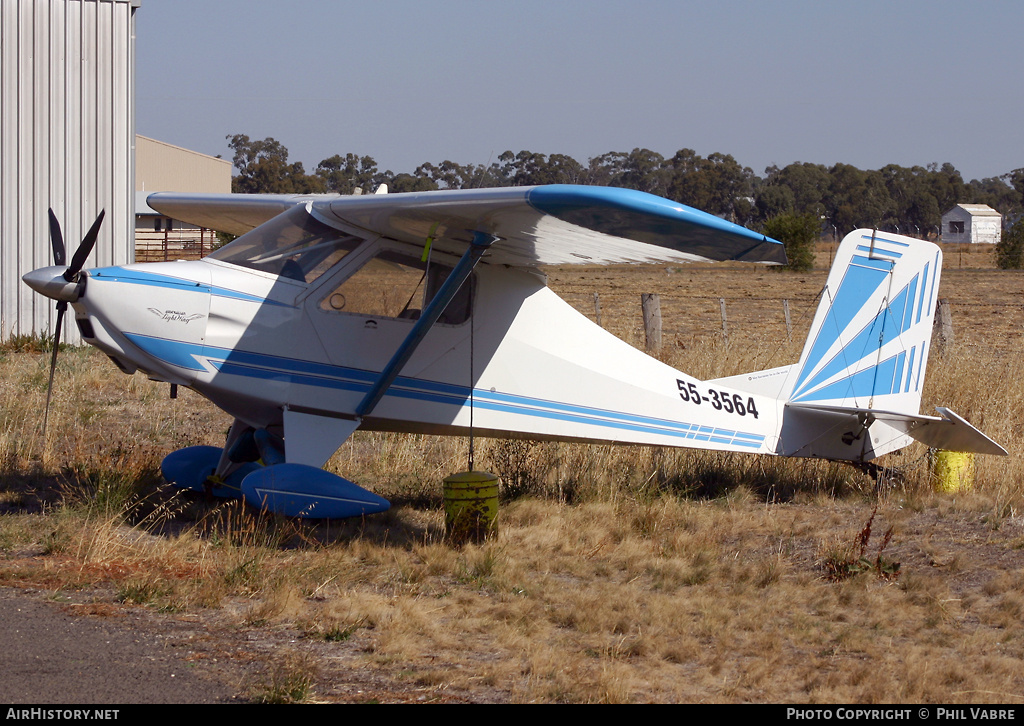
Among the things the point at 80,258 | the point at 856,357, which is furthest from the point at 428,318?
the point at 856,357

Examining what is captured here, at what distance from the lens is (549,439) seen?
24.2ft

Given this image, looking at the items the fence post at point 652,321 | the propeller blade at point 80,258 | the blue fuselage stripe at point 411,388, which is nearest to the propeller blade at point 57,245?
the propeller blade at point 80,258

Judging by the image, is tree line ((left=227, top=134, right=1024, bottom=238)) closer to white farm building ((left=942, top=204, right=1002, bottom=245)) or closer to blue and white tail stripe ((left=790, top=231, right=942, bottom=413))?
white farm building ((left=942, top=204, right=1002, bottom=245))

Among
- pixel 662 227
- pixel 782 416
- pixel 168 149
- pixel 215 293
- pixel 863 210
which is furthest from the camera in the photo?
pixel 863 210

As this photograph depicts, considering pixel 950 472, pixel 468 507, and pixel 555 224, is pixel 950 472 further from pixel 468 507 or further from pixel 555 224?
pixel 555 224

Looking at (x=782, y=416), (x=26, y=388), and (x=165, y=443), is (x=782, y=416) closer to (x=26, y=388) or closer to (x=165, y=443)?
(x=165, y=443)

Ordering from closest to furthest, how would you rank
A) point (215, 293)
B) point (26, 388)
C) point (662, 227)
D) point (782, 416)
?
point (662, 227), point (215, 293), point (782, 416), point (26, 388)

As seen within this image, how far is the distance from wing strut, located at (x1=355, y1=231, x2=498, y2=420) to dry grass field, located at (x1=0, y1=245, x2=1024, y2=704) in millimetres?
1058

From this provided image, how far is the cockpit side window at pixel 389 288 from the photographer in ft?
21.9

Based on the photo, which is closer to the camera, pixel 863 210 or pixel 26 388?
pixel 26 388

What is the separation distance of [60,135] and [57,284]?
432 inches

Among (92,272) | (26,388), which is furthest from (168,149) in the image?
(92,272)

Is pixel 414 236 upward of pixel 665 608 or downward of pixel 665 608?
upward

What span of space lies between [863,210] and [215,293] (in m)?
108
